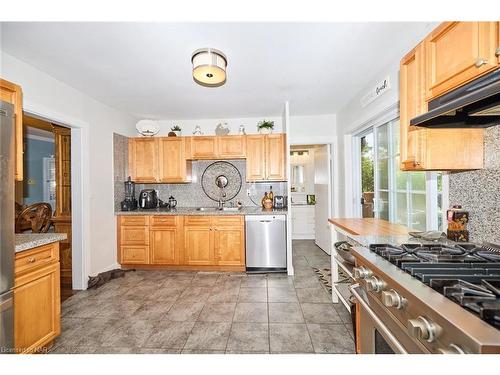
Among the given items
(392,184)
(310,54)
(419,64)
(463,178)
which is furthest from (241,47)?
(392,184)

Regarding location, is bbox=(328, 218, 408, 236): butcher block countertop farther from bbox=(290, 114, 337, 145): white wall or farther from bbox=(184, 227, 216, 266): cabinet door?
Result: bbox=(290, 114, 337, 145): white wall

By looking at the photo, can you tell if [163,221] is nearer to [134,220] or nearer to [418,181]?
[134,220]

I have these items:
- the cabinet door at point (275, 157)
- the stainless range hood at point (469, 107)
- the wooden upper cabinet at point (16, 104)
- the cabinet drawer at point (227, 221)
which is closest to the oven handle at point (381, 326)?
the stainless range hood at point (469, 107)

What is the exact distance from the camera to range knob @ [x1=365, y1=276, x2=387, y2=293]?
1.02m

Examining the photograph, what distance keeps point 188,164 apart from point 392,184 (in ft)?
10.1

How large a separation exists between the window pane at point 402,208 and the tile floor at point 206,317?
44.5 inches

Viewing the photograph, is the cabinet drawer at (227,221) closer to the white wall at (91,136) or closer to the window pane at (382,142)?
the white wall at (91,136)

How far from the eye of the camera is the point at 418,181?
216cm

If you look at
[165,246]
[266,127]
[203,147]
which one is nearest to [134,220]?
Result: [165,246]

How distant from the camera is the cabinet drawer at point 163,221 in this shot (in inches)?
138

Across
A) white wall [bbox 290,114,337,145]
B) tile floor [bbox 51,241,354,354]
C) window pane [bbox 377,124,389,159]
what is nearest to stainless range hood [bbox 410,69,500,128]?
window pane [bbox 377,124,389,159]

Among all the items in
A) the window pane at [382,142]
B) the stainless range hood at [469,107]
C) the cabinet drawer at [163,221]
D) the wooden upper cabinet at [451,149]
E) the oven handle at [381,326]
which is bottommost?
the oven handle at [381,326]

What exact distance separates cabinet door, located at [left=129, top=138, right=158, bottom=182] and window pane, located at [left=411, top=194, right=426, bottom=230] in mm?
3637

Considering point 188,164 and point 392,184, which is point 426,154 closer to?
point 392,184
